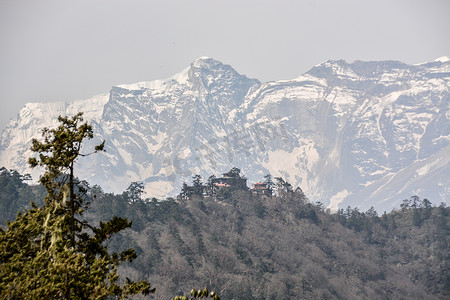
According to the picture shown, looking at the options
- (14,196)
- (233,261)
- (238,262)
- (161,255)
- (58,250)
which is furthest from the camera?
(14,196)

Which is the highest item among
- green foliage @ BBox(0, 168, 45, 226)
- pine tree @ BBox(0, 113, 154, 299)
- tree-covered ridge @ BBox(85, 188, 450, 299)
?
green foliage @ BBox(0, 168, 45, 226)

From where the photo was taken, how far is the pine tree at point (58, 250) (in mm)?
23156

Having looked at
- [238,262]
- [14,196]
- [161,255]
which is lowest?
[238,262]

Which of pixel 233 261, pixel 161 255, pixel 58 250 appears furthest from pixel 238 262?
pixel 58 250

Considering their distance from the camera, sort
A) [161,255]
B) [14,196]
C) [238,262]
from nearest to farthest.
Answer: [161,255] → [238,262] → [14,196]

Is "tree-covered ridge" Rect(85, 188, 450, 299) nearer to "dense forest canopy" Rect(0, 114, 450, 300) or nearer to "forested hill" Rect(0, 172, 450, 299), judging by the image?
"forested hill" Rect(0, 172, 450, 299)

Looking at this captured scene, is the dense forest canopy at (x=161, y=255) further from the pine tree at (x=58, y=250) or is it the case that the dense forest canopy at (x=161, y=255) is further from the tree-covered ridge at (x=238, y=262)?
the tree-covered ridge at (x=238, y=262)

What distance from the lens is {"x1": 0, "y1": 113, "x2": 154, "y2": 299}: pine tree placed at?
76.0 feet

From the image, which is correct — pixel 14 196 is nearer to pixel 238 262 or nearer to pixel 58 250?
pixel 238 262

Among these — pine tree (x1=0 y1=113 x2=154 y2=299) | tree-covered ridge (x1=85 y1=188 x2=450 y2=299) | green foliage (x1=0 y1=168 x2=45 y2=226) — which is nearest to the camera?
pine tree (x1=0 y1=113 x2=154 y2=299)

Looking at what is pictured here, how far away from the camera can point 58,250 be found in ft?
80.2

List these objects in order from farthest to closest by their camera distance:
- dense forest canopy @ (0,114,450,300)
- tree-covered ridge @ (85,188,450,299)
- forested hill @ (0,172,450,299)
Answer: tree-covered ridge @ (85,188,450,299), forested hill @ (0,172,450,299), dense forest canopy @ (0,114,450,300)

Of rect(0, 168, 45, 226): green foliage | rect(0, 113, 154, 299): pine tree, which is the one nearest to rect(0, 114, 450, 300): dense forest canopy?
rect(0, 113, 154, 299): pine tree

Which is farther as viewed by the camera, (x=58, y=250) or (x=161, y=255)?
(x=161, y=255)
